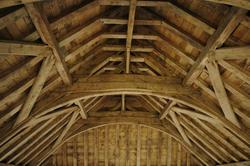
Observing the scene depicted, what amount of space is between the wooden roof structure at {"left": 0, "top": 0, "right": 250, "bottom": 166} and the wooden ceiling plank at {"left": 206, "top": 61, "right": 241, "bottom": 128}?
2 cm

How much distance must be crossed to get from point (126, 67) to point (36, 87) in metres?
2.36

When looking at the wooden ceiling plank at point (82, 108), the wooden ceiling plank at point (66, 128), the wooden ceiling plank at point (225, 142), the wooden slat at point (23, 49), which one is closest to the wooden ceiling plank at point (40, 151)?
the wooden ceiling plank at point (66, 128)

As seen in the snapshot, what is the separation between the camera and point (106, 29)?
19.3ft

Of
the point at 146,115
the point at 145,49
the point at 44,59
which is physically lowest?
the point at 44,59

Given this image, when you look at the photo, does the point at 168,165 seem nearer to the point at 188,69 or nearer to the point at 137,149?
the point at 137,149

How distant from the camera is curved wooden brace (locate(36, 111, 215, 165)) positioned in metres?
9.53

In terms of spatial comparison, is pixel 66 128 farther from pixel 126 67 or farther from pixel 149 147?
pixel 149 147

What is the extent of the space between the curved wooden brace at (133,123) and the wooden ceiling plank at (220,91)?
12.6ft

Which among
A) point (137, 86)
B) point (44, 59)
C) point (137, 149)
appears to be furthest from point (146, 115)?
point (44, 59)

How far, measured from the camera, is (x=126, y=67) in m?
6.82

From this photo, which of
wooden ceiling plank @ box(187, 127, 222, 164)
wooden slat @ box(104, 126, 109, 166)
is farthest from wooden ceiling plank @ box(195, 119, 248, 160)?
wooden slat @ box(104, 126, 109, 166)

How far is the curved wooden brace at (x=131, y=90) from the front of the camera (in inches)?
247

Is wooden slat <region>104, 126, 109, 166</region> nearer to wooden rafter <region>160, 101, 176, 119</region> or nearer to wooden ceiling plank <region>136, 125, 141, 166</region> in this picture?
wooden ceiling plank <region>136, 125, 141, 166</region>

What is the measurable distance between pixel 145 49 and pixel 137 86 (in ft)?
2.81
